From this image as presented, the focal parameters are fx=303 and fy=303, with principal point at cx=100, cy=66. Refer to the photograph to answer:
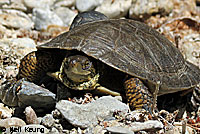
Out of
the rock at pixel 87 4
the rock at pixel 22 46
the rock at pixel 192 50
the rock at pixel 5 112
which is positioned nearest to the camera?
the rock at pixel 5 112

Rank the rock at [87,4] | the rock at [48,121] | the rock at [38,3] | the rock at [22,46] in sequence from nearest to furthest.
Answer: the rock at [48,121] < the rock at [22,46] < the rock at [38,3] < the rock at [87,4]

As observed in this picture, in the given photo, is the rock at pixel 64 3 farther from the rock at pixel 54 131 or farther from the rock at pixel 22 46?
the rock at pixel 54 131

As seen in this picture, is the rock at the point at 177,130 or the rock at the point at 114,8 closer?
the rock at the point at 177,130

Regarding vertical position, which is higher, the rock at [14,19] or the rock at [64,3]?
the rock at [64,3]

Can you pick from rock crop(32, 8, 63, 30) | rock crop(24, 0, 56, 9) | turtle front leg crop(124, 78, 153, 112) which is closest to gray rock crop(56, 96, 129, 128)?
turtle front leg crop(124, 78, 153, 112)

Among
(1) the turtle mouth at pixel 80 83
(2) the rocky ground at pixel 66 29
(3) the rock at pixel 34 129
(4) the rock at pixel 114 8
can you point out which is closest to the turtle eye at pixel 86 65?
(1) the turtle mouth at pixel 80 83

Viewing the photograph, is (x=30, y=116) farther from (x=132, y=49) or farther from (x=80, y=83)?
(x=132, y=49)

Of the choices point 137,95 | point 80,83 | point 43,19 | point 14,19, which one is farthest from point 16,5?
point 137,95

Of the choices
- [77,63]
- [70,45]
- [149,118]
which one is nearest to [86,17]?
[70,45]
